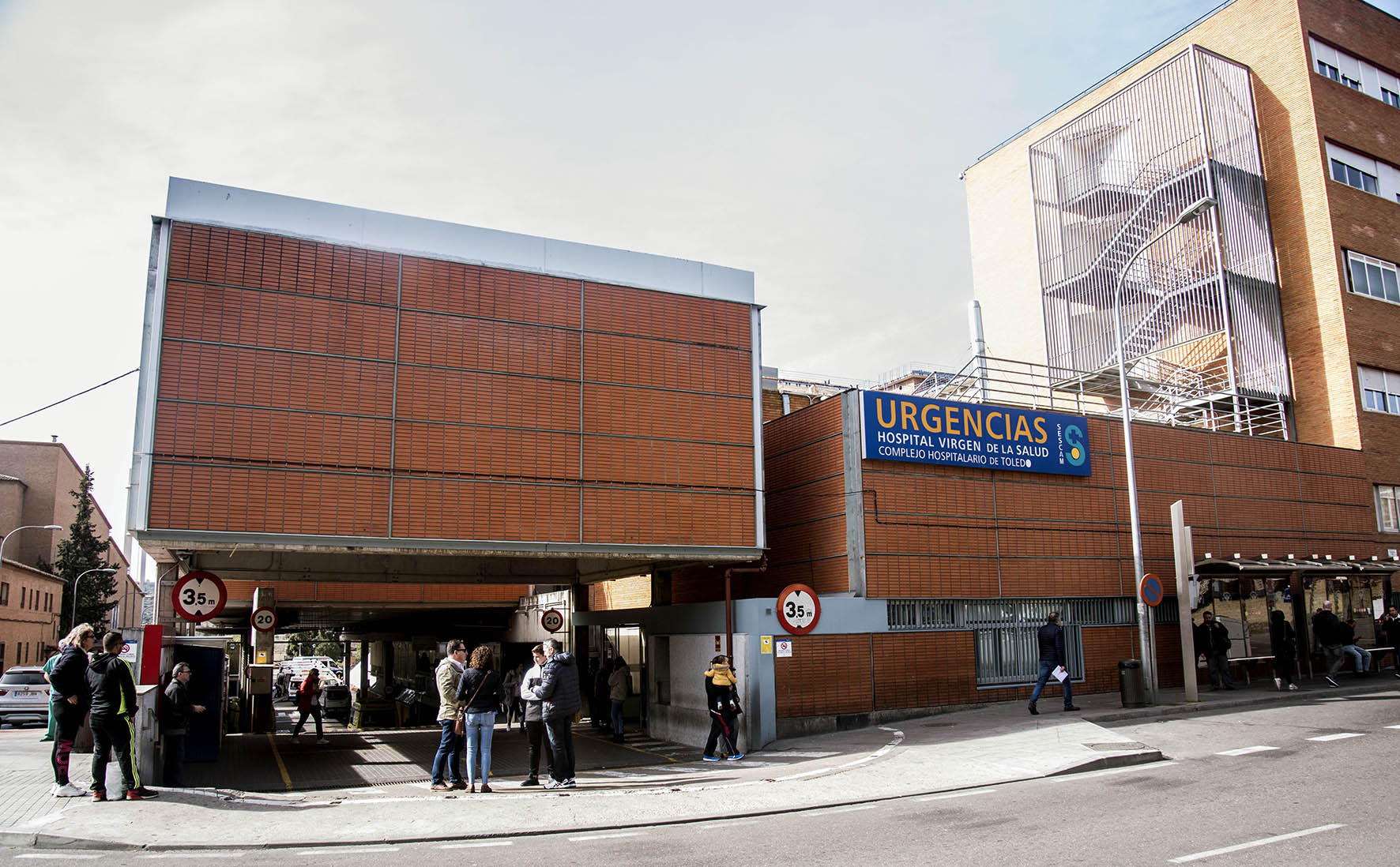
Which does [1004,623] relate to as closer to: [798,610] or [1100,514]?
[1100,514]

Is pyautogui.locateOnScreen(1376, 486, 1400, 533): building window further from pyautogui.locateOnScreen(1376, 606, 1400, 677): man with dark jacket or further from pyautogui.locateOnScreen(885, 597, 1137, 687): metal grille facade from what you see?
pyautogui.locateOnScreen(885, 597, 1137, 687): metal grille facade

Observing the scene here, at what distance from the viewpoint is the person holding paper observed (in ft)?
53.7

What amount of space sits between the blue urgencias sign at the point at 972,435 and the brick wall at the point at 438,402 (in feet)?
8.76

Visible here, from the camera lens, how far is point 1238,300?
28875mm

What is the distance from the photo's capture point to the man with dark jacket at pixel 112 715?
10430 millimetres

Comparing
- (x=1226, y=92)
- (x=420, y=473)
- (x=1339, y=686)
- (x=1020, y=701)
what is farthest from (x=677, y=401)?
(x=1226, y=92)

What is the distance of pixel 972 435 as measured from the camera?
18859 millimetres

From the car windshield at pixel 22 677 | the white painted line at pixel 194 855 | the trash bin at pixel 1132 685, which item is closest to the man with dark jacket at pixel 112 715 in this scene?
the white painted line at pixel 194 855

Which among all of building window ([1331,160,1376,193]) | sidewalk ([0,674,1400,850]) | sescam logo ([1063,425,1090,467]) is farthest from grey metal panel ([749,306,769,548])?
building window ([1331,160,1376,193])

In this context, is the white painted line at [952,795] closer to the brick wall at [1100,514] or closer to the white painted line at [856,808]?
the white painted line at [856,808]

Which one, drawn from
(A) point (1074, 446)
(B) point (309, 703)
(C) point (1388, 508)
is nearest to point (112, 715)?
(B) point (309, 703)

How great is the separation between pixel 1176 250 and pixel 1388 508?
32.8 ft

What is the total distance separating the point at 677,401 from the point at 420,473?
14.8 ft

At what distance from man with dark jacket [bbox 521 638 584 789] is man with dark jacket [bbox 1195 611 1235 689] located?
1386cm
